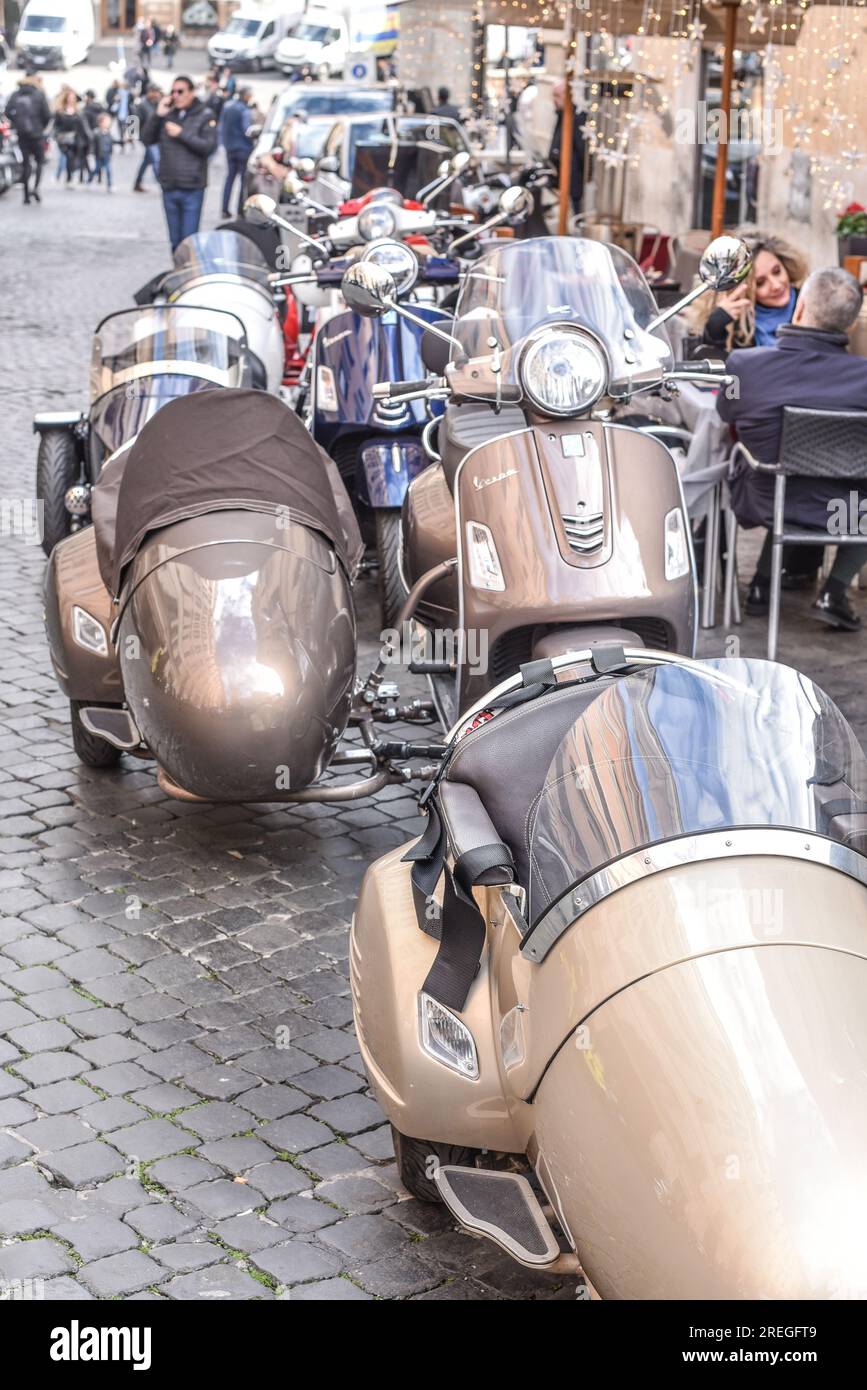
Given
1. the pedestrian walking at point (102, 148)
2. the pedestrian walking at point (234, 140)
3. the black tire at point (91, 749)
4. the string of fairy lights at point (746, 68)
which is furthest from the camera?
the pedestrian walking at point (102, 148)

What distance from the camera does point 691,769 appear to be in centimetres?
284

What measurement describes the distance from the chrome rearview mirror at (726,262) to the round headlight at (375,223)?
3.91 m

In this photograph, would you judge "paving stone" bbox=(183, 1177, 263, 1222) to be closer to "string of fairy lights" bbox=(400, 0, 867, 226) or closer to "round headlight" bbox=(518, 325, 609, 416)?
"round headlight" bbox=(518, 325, 609, 416)

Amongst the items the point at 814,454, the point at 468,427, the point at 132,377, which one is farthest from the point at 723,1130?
the point at 132,377

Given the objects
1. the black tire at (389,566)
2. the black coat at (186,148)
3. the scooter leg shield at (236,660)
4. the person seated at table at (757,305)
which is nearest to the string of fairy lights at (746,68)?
the person seated at table at (757,305)

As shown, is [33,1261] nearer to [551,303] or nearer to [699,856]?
[699,856]

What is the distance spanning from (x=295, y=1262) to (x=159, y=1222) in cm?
31

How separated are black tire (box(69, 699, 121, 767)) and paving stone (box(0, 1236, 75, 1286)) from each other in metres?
2.54

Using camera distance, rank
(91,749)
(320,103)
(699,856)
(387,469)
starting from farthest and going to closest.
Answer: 1. (320,103)
2. (387,469)
3. (91,749)
4. (699,856)

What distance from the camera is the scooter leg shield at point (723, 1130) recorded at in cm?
230

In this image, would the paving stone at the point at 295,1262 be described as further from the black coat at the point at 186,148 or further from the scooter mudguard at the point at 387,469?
the black coat at the point at 186,148

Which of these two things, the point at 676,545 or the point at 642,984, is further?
the point at 676,545

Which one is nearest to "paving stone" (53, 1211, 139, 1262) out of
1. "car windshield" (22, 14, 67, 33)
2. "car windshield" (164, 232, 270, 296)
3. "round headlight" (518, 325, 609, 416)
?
"round headlight" (518, 325, 609, 416)
